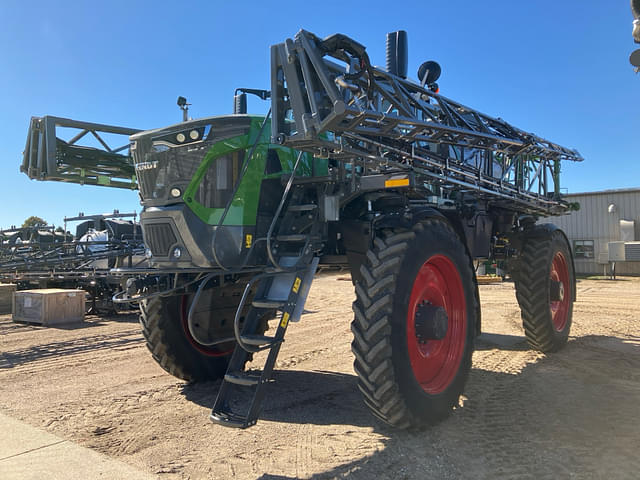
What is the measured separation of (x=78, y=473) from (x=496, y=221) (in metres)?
6.11

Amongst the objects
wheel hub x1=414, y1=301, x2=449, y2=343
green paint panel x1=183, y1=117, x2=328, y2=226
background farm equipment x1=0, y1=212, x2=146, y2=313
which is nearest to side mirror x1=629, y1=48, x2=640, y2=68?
wheel hub x1=414, y1=301, x2=449, y2=343

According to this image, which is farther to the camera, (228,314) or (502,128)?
(502,128)

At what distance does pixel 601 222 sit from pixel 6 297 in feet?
90.7

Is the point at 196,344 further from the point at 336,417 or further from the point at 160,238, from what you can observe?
the point at 336,417

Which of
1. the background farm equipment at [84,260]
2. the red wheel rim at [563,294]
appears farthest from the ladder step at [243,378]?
the background farm equipment at [84,260]

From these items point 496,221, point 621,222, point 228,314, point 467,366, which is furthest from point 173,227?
point 621,222

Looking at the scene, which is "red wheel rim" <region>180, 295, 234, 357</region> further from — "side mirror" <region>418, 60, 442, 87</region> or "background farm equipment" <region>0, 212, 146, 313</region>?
"background farm equipment" <region>0, 212, 146, 313</region>

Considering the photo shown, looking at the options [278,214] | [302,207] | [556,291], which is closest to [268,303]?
[278,214]

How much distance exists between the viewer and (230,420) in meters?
3.43

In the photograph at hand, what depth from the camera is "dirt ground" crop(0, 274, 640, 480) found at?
11.0ft

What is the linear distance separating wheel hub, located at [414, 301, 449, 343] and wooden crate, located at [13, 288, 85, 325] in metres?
9.44

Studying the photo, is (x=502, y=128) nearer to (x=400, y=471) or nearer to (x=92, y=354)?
(x=400, y=471)

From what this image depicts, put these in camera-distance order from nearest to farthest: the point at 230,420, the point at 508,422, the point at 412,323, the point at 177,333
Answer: the point at 230,420, the point at 508,422, the point at 412,323, the point at 177,333

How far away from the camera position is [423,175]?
15.4 feet
